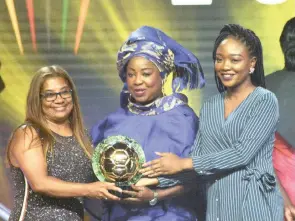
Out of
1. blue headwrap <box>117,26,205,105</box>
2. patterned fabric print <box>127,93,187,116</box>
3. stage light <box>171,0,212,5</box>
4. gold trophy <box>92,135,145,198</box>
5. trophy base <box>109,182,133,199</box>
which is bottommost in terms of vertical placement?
trophy base <box>109,182,133,199</box>

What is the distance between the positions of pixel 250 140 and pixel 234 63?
34cm

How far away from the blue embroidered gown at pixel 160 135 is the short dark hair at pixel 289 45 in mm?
935

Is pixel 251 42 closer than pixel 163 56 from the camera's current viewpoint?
Yes

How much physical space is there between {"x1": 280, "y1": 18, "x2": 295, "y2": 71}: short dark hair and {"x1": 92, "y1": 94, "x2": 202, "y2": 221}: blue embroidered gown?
36.8 inches

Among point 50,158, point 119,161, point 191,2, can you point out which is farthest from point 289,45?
point 50,158

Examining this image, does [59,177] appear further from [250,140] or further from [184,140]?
[250,140]

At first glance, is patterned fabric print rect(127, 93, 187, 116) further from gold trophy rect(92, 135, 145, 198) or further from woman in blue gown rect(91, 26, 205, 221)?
gold trophy rect(92, 135, 145, 198)

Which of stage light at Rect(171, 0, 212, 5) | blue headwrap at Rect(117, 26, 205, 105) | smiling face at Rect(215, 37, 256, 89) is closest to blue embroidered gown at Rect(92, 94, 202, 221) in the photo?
blue headwrap at Rect(117, 26, 205, 105)

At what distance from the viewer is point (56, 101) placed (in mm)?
3154

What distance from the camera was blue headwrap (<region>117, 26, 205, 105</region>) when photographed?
325cm

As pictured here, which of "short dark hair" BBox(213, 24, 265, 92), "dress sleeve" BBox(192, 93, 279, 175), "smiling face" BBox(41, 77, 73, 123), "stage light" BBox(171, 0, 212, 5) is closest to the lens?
"dress sleeve" BBox(192, 93, 279, 175)

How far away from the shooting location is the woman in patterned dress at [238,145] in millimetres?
2939

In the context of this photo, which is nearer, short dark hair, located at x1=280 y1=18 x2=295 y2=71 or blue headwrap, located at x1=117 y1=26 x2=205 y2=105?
blue headwrap, located at x1=117 y1=26 x2=205 y2=105

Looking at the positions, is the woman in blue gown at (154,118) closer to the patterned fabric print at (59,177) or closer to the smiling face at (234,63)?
the patterned fabric print at (59,177)
